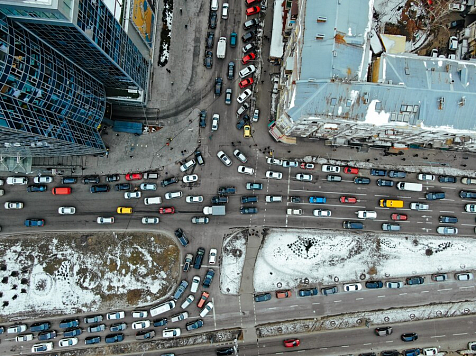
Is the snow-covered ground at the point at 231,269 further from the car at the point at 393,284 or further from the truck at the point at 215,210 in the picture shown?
the car at the point at 393,284

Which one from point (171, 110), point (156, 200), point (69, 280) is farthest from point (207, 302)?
point (171, 110)

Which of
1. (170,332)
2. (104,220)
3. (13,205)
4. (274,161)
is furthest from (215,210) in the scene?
(13,205)

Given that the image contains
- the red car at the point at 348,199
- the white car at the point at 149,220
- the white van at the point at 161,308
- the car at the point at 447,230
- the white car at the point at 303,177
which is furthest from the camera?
the car at the point at 447,230

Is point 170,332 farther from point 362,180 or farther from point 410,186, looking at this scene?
point 410,186

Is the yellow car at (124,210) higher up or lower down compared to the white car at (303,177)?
lower down

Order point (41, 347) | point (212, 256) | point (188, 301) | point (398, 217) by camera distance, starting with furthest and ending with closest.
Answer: point (398, 217), point (212, 256), point (188, 301), point (41, 347)

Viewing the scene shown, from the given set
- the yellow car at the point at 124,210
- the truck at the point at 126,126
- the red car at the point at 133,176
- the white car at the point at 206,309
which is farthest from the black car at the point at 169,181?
the white car at the point at 206,309

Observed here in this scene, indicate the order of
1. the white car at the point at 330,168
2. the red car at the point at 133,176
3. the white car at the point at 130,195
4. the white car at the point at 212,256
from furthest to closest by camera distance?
the white car at the point at 330,168
the red car at the point at 133,176
the white car at the point at 130,195
the white car at the point at 212,256
